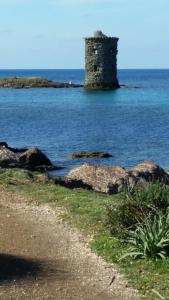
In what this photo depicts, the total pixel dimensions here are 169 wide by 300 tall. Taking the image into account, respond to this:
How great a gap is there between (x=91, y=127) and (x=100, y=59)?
36.8 meters

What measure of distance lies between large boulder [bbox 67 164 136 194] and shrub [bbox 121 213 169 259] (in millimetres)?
6839

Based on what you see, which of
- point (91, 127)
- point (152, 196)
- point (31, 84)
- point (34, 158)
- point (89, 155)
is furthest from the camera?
point (31, 84)

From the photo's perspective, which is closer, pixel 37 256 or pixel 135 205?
pixel 37 256

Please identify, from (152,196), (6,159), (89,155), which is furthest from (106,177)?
(89,155)

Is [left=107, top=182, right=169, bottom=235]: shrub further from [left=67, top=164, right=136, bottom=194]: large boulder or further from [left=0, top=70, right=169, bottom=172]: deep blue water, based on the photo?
[left=0, top=70, right=169, bottom=172]: deep blue water

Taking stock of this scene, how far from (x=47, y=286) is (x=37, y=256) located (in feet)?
4.27

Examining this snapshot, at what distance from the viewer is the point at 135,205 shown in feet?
33.9

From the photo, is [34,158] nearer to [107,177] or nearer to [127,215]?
[107,177]

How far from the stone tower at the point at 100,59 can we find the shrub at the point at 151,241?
248 ft

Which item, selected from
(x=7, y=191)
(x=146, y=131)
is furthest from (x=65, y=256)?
(x=146, y=131)

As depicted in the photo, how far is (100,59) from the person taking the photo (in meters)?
85.1

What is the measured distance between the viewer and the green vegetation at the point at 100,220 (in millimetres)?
8430

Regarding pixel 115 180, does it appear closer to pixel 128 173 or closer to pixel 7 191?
pixel 128 173

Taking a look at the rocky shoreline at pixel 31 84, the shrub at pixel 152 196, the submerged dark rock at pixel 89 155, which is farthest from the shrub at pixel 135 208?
the rocky shoreline at pixel 31 84
